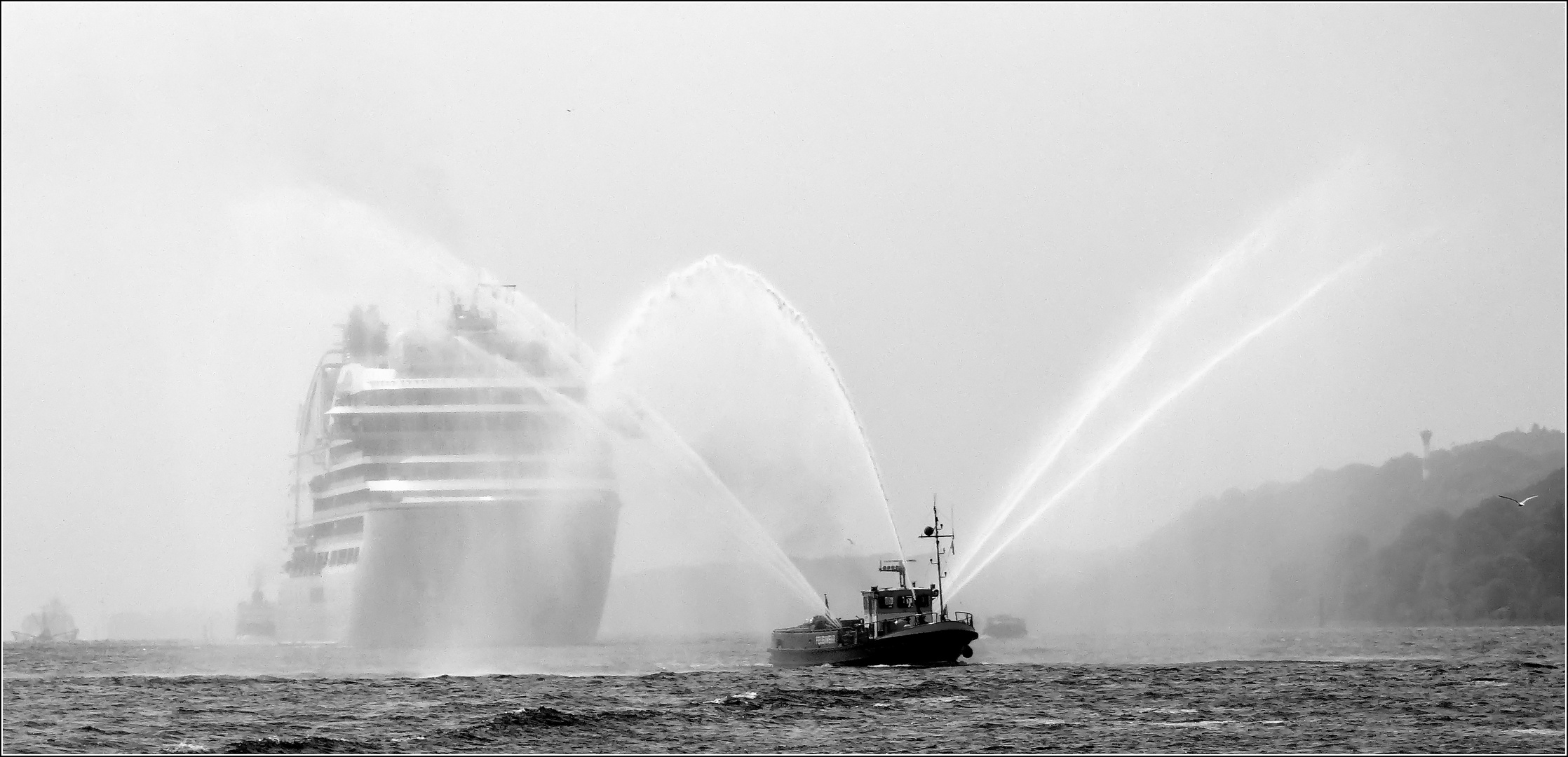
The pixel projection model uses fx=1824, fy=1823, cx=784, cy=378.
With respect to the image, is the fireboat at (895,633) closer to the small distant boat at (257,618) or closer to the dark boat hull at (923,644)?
the dark boat hull at (923,644)

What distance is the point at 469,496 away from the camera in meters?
88.1

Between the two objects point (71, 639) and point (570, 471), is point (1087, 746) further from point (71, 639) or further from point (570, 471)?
point (71, 639)

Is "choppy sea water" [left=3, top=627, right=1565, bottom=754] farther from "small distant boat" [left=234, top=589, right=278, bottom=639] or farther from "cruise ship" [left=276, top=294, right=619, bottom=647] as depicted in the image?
"small distant boat" [left=234, top=589, right=278, bottom=639]

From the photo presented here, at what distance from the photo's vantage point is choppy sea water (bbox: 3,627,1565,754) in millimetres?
43750

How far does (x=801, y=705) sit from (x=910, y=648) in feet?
39.7

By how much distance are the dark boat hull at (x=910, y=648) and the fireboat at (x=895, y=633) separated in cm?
2

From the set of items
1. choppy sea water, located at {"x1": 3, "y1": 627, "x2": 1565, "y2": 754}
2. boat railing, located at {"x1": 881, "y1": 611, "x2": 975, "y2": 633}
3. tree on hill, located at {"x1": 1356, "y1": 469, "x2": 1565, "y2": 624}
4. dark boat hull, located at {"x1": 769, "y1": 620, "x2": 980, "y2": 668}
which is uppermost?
tree on hill, located at {"x1": 1356, "y1": 469, "x2": 1565, "y2": 624}

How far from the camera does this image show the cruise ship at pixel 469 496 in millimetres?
86812

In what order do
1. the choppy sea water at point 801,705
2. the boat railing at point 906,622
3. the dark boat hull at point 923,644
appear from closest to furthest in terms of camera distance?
the choppy sea water at point 801,705
the dark boat hull at point 923,644
the boat railing at point 906,622

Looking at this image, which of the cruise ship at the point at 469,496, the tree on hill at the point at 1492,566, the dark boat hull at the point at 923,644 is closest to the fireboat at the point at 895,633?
the dark boat hull at the point at 923,644

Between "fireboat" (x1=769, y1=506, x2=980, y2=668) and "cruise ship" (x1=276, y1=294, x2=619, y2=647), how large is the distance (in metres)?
23.8

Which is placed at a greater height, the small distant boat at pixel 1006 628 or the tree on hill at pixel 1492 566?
the tree on hill at pixel 1492 566

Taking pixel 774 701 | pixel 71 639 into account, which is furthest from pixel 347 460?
pixel 71 639

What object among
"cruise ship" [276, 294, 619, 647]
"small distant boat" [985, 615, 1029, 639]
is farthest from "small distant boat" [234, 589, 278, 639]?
"small distant boat" [985, 615, 1029, 639]
